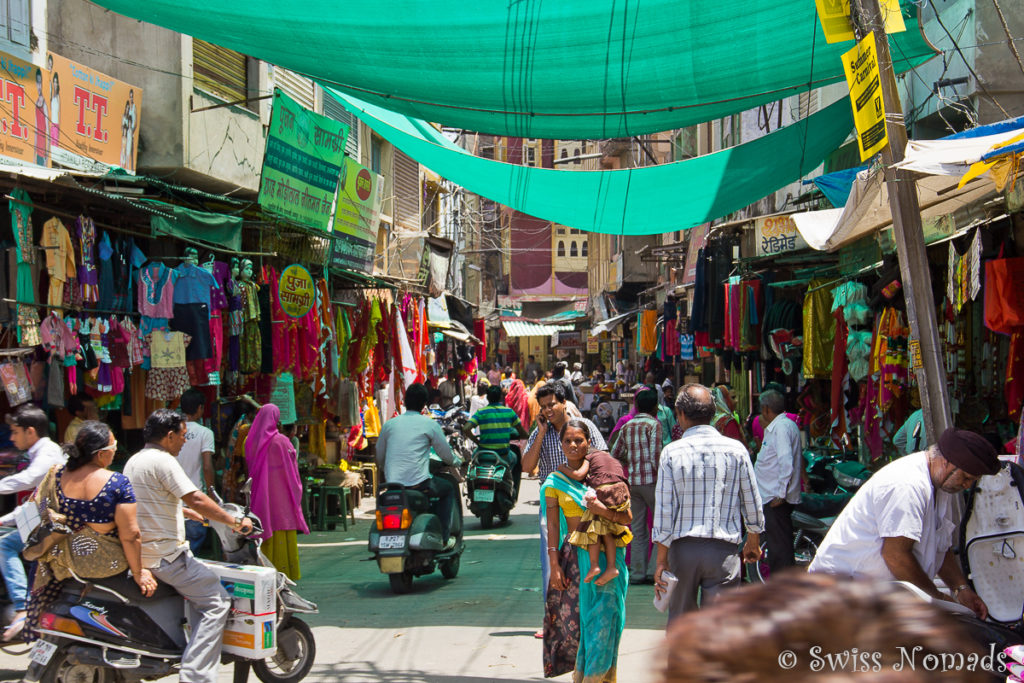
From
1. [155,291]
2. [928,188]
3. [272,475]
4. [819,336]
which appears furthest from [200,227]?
[928,188]

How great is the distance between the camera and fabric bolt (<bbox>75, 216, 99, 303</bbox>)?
8086 mm

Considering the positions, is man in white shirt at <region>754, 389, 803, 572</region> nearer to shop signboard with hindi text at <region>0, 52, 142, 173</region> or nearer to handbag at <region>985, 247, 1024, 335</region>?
handbag at <region>985, 247, 1024, 335</region>

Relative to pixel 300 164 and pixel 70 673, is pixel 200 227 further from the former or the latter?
pixel 70 673

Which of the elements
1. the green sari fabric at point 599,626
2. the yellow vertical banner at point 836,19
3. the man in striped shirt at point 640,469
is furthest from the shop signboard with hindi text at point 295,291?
the yellow vertical banner at point 836,19

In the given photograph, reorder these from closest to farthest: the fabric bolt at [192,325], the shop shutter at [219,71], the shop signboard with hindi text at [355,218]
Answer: the fabric bolt at [192,325]
the shop shutter at [219,71]
the shop signboard with hindi text at [355,218]

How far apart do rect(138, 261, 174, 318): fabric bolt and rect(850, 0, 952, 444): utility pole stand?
21.1 feet

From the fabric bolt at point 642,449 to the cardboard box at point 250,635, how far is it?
4.12 metres

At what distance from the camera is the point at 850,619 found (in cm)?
124

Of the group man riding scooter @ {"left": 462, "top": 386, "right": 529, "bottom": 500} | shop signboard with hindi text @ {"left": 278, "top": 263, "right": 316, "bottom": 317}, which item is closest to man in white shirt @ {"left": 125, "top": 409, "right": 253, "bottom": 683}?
shop signboard with hindi text @ {"left": 278, "top": 263, "right": 316, "bottom": 317}

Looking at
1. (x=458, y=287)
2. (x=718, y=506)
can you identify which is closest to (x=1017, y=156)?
(x=718, y=506)

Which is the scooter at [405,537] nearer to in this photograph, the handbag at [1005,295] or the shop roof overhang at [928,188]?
the shop roof overhang at [928,188]

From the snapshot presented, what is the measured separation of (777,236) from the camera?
11.0 metres

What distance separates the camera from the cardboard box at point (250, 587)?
17.0 ft

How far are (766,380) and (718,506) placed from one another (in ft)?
27.8
